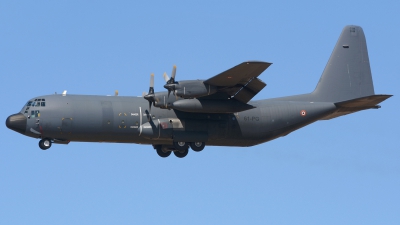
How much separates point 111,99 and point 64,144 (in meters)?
2.30

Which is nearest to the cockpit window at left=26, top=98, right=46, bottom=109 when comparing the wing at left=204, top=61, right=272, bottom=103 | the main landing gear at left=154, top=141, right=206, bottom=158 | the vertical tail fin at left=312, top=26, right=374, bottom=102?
the main landing gear at left=154, top=141, right=206, bottom=158

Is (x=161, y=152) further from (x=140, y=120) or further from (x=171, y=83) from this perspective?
(x=171, y=83)

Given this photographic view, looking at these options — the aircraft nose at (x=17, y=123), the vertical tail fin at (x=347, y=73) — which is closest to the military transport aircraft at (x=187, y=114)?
the aircraft nose at (x=17, y=123)

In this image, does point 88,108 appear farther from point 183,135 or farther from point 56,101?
point 183,135

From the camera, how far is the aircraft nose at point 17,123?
1001 inches

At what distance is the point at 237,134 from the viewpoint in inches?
1070

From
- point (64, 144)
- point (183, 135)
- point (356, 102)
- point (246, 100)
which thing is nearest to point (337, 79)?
point (356, 102)

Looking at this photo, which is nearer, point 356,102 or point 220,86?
point 220,86

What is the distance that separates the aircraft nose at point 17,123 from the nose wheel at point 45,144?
0.78m

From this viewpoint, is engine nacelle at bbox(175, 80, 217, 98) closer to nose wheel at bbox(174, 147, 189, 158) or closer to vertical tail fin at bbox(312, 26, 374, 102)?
nose wheel at bbox(174, 147, 189, 158)

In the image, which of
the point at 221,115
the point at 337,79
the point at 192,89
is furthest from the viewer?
the point at 337,79

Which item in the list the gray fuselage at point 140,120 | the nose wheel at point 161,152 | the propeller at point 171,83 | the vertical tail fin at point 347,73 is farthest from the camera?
the vertical tail fin at point 347,73

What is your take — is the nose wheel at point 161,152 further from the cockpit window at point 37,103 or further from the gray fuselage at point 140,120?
the cockpit window at point 37,103

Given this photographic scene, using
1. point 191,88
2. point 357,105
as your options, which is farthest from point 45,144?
point 357,105
